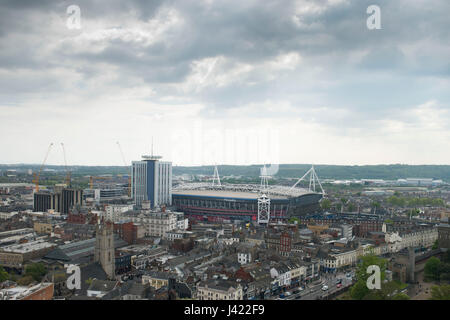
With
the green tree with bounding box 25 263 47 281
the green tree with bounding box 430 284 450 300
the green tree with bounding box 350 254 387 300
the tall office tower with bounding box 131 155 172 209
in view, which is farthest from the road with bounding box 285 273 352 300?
the tall office tower with bounding box 131 155 172 209

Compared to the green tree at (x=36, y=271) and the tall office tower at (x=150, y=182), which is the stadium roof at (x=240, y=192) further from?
the green tree at (x=36, y=271)

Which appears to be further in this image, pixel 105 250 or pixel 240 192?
pixel 240 192

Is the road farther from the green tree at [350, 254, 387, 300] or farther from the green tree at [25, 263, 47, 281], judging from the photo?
the green tree at [25, 263, 47, 281]

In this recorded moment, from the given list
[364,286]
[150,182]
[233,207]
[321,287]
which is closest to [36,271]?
[321,287]

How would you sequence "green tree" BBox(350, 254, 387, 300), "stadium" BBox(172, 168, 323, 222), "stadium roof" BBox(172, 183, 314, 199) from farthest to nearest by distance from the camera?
"stadium roof" BBox(172, 183, 314, 199) → "stadium" BBox(172, 168, 323, 222) → "green tree" BBox(350, 254, 387, 300)

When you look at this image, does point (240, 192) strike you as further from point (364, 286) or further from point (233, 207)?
point (364, 286)
